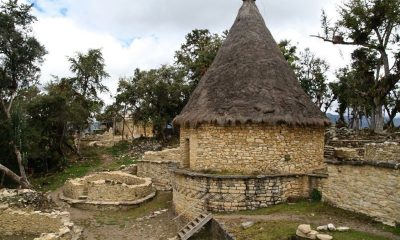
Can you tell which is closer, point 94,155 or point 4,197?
point 4,197

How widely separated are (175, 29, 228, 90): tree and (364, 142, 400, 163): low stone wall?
52.6ft

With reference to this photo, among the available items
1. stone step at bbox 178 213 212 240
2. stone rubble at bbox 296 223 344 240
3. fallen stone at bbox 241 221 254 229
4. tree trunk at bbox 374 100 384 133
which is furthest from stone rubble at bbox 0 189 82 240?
tree trunk at bbox 374 100 384 133

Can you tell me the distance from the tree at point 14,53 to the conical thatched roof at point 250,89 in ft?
46.0

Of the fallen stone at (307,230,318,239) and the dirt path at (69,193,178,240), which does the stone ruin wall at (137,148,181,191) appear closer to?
the dirt path at (69,193,178,240)

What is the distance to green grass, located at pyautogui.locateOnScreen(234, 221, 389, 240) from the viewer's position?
884 centimetres

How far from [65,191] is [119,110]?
1433cm

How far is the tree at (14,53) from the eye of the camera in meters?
24.2

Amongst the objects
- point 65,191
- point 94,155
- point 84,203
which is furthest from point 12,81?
point 84,203

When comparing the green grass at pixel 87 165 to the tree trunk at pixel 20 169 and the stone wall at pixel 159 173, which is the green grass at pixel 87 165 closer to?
the tree trunk at pixel 20 169

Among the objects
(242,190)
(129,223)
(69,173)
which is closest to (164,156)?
(69,173)

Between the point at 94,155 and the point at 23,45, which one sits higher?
the point at 23,45

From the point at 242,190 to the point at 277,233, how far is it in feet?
11.4

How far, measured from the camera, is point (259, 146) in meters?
13.6

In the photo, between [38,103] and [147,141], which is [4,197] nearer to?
[38,103]
